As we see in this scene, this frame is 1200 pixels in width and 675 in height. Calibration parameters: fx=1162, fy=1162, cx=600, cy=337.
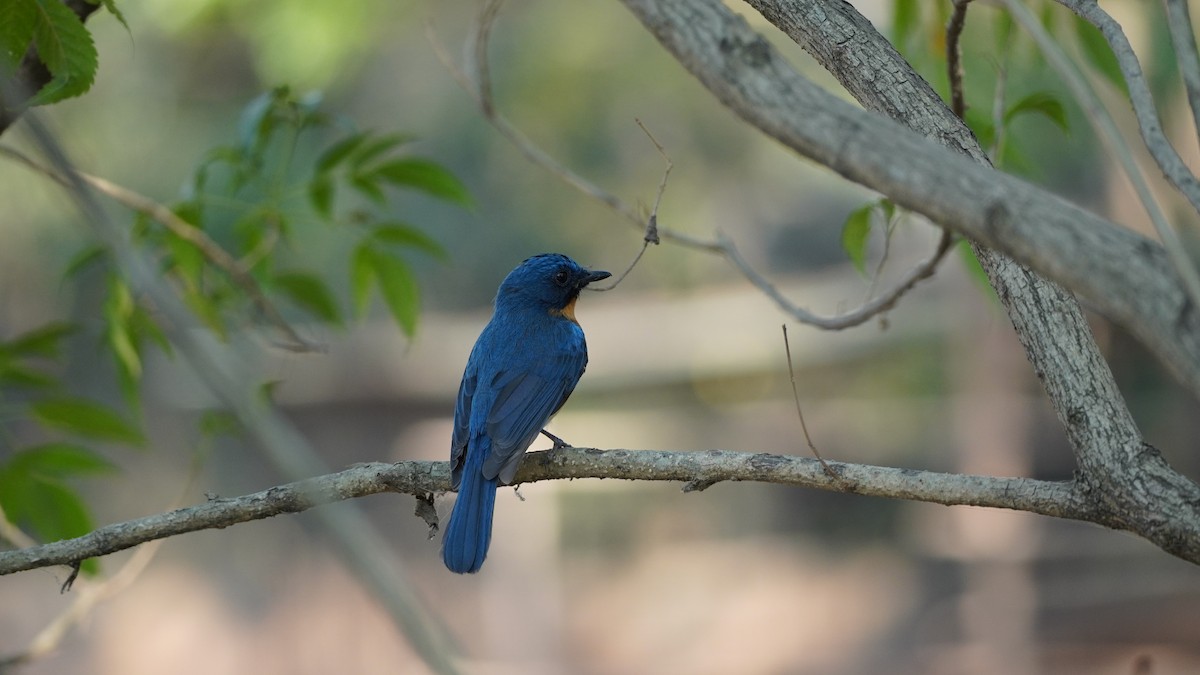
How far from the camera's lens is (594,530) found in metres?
11.7

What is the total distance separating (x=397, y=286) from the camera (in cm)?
344

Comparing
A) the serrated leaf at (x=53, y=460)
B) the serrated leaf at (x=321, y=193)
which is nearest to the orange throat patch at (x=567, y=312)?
the serrated leaf at (x=321, y=193)

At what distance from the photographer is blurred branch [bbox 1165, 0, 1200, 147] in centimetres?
148

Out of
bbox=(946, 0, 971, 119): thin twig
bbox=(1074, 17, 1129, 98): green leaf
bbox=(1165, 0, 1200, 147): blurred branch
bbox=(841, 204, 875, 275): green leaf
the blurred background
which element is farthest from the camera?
the blurred background

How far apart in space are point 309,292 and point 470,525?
919mm

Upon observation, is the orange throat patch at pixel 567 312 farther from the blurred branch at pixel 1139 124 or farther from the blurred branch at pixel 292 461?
the blurred branch at pixel 292 461

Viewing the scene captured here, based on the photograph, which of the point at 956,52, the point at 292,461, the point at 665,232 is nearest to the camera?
the point at 292,461

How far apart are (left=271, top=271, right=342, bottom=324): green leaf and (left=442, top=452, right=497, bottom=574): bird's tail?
66 cm

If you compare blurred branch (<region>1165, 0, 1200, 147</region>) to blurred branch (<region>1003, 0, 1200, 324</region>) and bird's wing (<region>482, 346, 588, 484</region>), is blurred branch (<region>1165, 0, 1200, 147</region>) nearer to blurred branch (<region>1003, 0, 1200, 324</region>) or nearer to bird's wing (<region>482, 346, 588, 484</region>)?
blurred branch (<region>1003, 0, 1200, 324</region>)

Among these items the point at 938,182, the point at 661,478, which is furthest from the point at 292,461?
the point at 661,478

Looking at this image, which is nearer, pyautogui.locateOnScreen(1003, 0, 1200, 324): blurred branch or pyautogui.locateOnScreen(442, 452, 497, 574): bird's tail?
pyautogui.locateOnScreen(1003, 0, 1200, 324): blurred branch

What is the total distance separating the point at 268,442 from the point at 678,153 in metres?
12.0

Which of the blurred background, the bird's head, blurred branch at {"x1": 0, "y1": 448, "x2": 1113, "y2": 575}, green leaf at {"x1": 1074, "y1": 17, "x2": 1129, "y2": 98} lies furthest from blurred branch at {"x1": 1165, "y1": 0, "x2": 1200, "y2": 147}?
the blurred background

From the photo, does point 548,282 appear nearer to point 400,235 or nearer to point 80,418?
point 400,235
